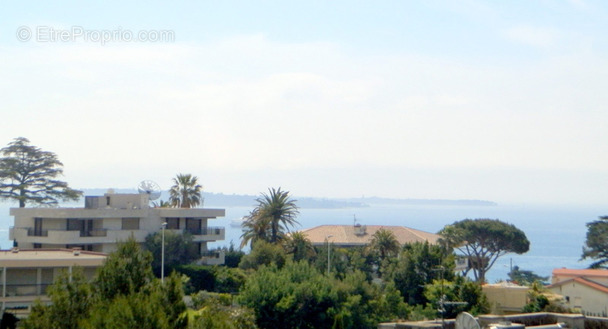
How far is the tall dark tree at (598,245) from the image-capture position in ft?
261

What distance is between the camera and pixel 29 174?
79562mm

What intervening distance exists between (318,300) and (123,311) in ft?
70.0

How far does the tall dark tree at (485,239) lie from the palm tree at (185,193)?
78.6 ft

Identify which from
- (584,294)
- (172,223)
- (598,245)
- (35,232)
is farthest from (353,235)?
(584,294)

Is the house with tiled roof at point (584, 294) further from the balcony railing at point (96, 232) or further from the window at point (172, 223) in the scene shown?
the balcony railing at point (96, 232)

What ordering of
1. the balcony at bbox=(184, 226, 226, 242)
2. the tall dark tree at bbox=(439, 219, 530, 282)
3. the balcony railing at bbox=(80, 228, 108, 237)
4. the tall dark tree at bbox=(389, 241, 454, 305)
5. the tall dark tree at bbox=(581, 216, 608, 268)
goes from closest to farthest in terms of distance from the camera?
the tall dark tree at bbox=(389, 241, 454, 305) < the balcony railing at bbox=(80, 228, 108, 237) < the balcony at bbox=(184, 226, 226, 242) < the tall dark tree at bbox=(439, 219, 530, 282) < the tall dark tree at bbox=(581, 216, 608, 268)

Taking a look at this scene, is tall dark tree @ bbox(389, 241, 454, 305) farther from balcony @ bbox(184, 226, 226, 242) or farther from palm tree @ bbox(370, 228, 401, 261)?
balcony @ bbox(184, 226, 226, 242)

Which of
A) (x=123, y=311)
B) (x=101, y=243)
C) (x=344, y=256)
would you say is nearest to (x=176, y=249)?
(x=101, y=243)

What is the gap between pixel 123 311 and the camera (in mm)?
20109

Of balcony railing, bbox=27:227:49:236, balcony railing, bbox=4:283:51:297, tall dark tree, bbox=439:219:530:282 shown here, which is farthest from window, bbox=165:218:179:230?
tall dark tree, bbox=439:219:530:282

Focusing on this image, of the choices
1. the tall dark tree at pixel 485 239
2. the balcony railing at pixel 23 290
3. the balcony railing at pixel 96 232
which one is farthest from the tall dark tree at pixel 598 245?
the balcony railing at pixel 23 290

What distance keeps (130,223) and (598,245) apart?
4638cm

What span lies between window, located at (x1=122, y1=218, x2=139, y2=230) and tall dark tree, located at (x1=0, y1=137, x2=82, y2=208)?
19357mm

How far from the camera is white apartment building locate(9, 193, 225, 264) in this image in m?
60.2
